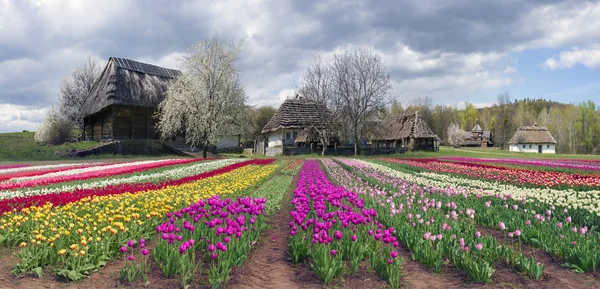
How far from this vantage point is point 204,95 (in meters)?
37.4

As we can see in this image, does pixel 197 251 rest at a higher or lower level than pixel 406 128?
lower

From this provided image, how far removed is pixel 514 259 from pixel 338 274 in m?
2.52

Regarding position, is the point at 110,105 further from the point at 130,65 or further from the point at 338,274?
the point at 338,274

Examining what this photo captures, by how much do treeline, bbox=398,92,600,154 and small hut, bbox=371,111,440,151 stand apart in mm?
27799

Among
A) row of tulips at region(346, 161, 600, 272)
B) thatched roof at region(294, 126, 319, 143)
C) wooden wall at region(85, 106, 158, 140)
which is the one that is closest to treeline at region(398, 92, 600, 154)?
thatched roof at region(294, 126, 319, 143)

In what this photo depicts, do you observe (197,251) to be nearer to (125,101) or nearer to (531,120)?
(125,101)

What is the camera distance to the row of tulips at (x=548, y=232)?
4840 mm

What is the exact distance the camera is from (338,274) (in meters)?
4.62

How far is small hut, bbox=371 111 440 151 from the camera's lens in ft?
189

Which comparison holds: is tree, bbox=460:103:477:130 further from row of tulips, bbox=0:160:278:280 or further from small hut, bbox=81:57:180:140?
row of tulips, bbox=0:160:278:280

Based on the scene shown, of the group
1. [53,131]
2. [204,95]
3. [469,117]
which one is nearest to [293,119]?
[204,95]

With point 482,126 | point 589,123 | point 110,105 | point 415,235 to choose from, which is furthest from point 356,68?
point 482,126

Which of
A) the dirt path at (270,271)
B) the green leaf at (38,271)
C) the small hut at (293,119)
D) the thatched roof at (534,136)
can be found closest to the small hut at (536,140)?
the thatched roof at (534,136)

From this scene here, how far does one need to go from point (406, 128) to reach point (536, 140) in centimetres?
3925
